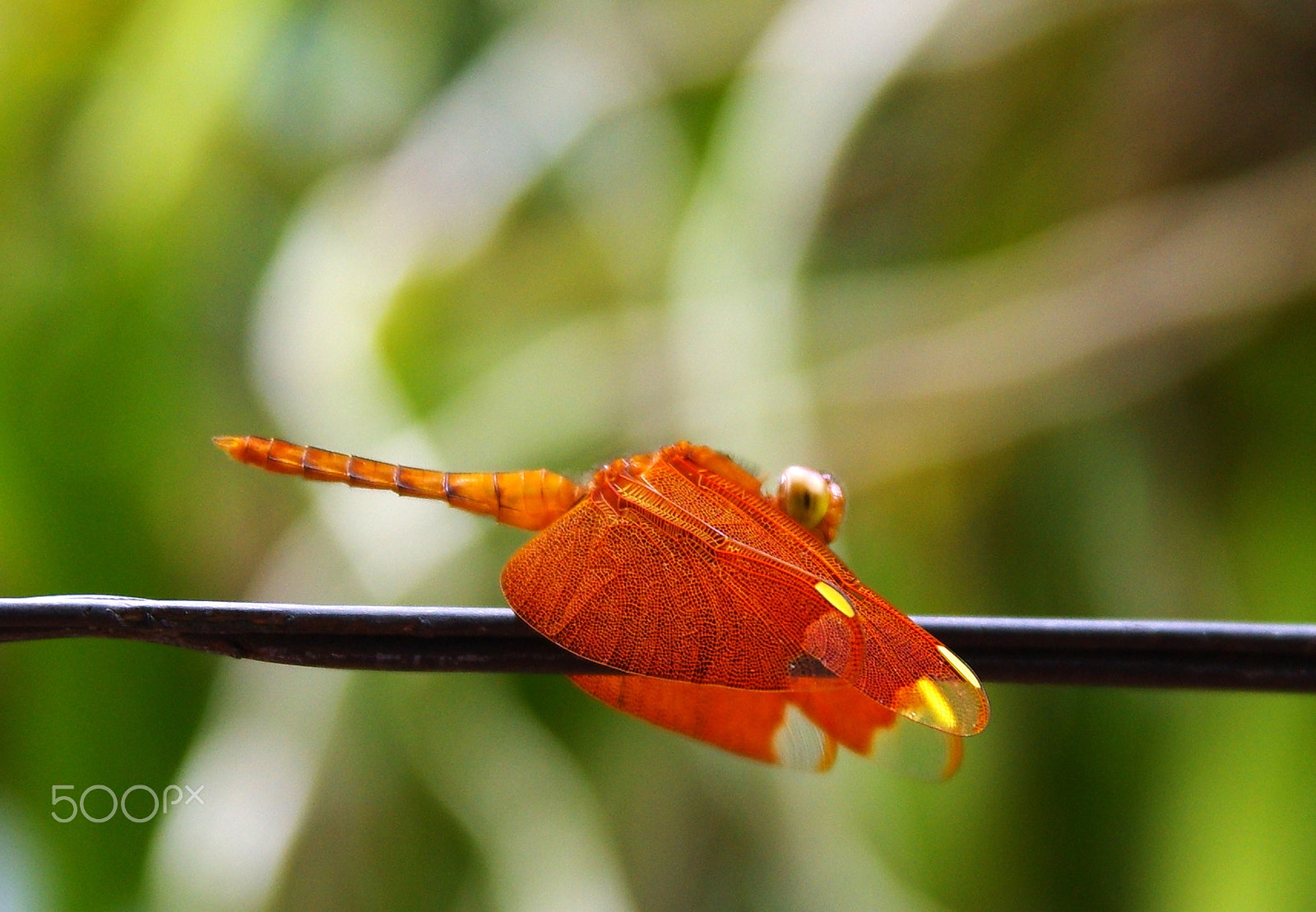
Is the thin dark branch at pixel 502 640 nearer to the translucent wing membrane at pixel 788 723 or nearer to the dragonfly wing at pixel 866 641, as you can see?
the dragonfly wing at pixel 866 641

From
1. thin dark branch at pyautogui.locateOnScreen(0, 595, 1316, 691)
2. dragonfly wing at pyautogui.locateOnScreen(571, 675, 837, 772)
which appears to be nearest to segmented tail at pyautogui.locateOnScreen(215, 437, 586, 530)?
dragonfly wing at pyautogui.locateOnScreen(571, 675, 837, 772)

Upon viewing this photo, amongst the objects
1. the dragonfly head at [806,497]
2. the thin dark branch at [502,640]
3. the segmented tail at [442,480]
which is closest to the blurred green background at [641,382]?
the segmented tail at [442,480]

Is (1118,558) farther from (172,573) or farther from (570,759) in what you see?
(172,573)

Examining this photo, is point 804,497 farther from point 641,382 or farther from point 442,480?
point 641,382

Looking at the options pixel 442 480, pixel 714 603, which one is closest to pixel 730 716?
pixel 714 603

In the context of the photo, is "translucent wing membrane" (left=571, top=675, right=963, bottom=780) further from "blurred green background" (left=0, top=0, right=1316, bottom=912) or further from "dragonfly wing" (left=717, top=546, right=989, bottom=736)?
"blurred green background" (left=0, top=0, right=1316, bottom=912)

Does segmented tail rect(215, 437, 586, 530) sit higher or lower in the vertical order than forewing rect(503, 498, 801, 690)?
higher
